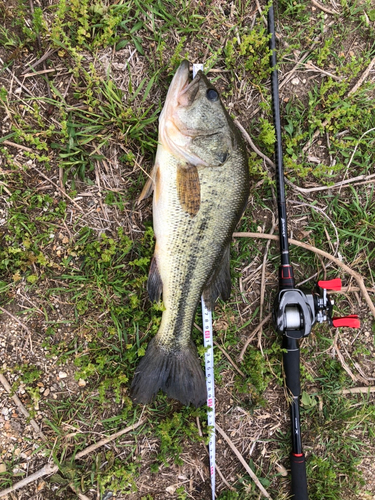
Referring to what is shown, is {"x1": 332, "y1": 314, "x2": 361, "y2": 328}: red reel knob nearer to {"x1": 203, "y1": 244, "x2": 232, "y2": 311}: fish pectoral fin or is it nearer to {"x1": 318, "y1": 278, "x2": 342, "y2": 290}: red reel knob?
{"x1": 318, "y1": 278, "x2": 342, "y2": 290}: red reel knob

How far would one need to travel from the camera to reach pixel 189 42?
3.05 metres

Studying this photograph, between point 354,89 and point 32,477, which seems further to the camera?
point 354,89

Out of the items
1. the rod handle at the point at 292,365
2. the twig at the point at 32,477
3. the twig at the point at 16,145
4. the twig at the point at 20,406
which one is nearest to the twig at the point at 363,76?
the rod handle at the point at 292,365

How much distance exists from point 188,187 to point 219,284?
32.9 inches

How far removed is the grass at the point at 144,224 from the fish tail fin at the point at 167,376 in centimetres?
13

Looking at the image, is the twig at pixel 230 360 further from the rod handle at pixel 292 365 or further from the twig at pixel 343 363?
the twig at pixel 343 363

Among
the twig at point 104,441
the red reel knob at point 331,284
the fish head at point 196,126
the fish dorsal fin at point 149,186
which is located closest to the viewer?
the fish head at point 196,126

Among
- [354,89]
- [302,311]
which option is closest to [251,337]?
[302,311]

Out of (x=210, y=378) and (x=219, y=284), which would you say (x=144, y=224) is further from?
(x=210, y=378)

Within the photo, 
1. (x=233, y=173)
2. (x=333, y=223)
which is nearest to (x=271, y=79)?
(x=233, y=173)

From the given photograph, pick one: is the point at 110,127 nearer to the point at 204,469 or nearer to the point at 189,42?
the point at 189,42

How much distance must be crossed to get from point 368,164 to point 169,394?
2715 mm

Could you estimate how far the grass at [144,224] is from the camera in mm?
2811

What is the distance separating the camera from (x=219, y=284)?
114 inches
